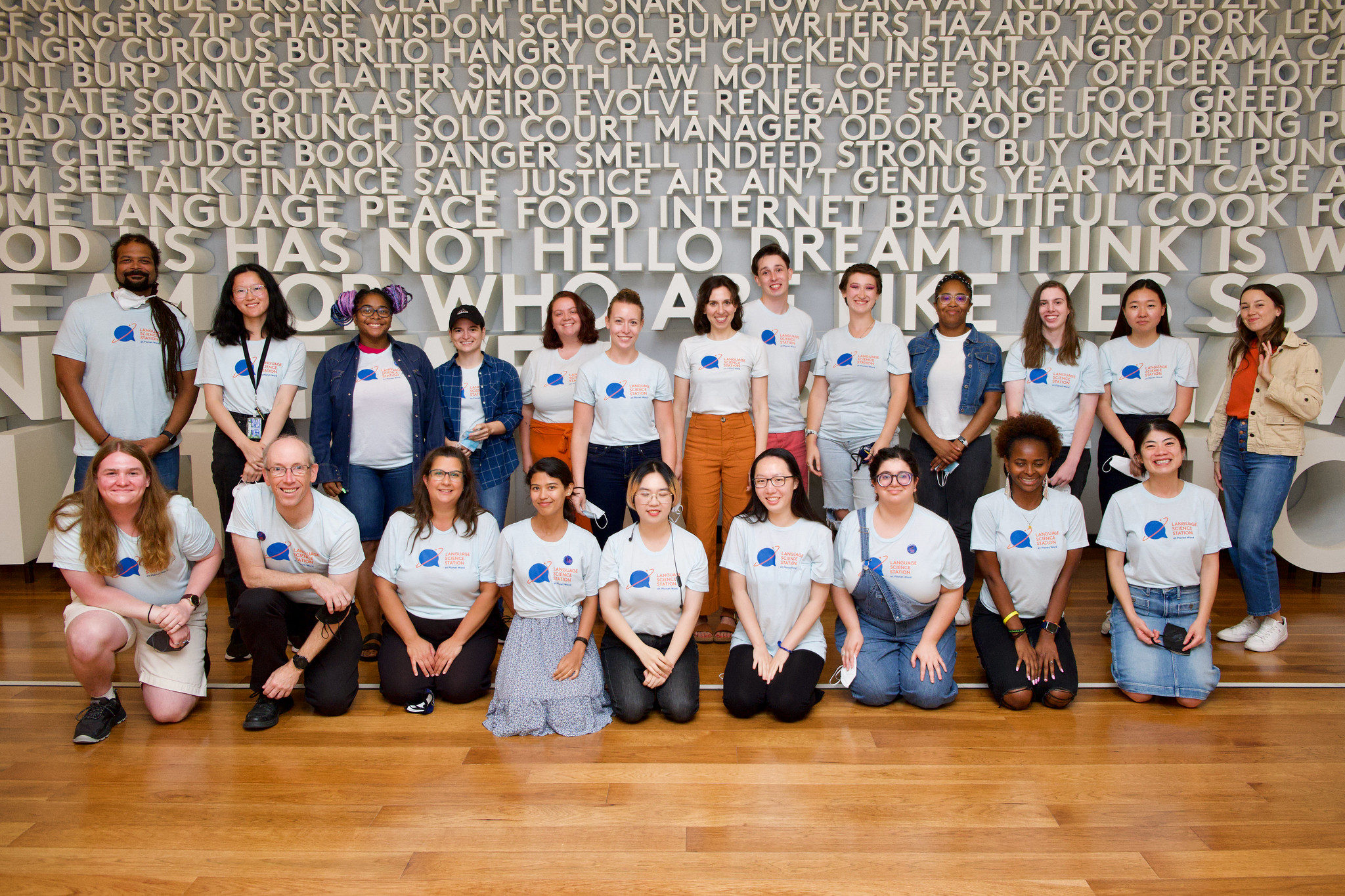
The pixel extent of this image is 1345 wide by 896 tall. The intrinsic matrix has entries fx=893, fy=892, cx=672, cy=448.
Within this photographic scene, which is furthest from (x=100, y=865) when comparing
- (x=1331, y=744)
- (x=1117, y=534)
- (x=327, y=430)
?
(x=1331, y=744)

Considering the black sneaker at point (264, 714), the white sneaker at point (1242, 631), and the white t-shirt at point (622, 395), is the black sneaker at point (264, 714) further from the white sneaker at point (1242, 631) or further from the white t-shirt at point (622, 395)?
the white sneaker at point (1242, 631)

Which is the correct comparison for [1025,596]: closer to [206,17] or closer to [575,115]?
[575,115]

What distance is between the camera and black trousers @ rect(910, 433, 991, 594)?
3.86m

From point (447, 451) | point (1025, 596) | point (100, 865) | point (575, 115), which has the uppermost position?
point (575, 115)

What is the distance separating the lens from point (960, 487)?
387 cm

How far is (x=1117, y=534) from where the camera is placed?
10.7ft

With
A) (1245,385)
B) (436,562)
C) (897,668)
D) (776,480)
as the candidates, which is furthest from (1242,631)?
(436,562)

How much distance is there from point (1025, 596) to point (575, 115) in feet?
11.1

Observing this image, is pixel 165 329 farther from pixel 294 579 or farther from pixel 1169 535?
pixel 1169 535

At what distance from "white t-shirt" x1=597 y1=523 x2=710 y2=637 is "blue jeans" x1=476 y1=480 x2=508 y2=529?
86 centimetres

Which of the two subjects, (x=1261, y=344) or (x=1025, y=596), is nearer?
(x=1025, y=596)

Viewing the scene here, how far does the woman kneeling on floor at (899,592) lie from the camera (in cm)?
307

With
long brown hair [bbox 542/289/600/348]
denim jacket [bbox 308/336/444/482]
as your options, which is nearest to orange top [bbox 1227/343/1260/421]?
long brown hair [bbox 542/289/600/348]

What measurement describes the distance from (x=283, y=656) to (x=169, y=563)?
49 cm
